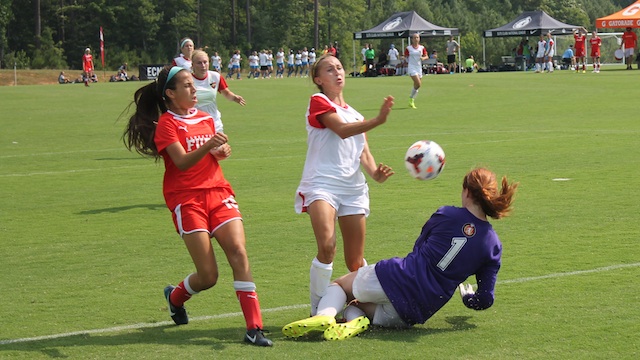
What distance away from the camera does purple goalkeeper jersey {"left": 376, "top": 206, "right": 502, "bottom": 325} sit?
21.6 ft

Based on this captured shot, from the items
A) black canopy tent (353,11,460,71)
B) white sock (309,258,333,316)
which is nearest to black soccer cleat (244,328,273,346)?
white sock (309,258,333,316)

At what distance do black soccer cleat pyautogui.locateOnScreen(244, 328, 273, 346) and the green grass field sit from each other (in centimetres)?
7

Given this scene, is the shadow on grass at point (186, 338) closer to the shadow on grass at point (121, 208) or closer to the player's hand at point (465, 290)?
the player's hand at point (465, 290)

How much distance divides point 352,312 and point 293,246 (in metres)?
3.45

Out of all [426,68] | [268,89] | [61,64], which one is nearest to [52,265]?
[268,89]

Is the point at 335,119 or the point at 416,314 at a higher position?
the point at 335,119

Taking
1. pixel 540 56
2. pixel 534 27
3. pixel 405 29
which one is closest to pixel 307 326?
pixel 540 56

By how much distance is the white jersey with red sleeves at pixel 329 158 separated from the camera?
7148 millimetres

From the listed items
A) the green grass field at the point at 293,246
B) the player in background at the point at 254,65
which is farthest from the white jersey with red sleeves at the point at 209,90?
the player in background at the point at 254,65

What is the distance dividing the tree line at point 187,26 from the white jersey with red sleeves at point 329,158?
72677mm

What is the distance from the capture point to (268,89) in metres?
43.3

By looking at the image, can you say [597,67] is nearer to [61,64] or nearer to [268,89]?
[268,89]

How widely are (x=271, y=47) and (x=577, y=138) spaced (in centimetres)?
7605

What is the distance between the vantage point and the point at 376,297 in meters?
6.82
